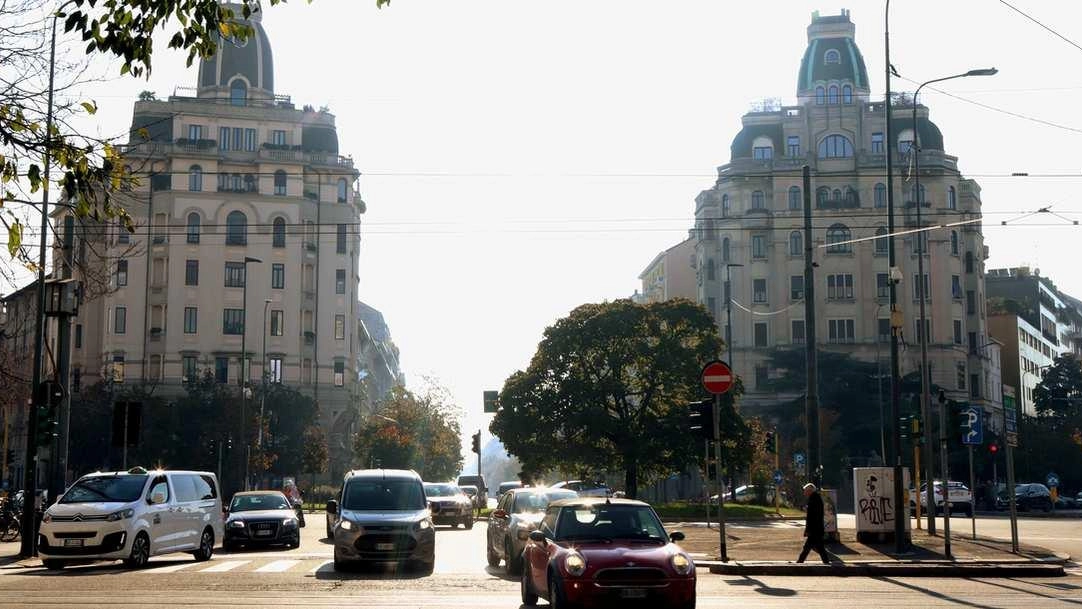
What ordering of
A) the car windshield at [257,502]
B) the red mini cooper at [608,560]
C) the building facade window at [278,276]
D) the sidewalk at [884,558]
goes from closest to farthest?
the red mini cooper at [608,560]
the sidewalk at [884,558]
the car windshield at [257,502]
the building facade window at [278,276]

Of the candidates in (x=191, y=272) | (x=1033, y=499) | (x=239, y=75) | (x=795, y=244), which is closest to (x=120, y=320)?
(x=191, y=272)

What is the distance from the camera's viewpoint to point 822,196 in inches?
4126

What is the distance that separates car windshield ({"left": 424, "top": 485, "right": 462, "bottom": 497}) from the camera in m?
43.9

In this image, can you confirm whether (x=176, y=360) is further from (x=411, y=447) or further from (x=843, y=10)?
(x=843, y=10)

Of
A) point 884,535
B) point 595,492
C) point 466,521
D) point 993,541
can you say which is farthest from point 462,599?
point 595,492

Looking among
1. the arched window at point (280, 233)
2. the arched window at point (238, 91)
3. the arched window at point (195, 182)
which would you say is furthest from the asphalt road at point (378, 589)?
the arched window at point (238, 91)

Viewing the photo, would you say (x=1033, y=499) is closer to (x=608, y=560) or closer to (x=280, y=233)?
(x=608, y=560)

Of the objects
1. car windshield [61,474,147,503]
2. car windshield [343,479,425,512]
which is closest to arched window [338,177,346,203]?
car windshield [343,479,425,512]

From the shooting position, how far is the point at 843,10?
10881cm

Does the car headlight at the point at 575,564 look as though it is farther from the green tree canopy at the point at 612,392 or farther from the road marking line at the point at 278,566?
the green tree canopy at the point at 612,392

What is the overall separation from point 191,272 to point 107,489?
7511cm

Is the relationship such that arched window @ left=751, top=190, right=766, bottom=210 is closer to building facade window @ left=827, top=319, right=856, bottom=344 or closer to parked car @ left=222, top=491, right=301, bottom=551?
building facade window @ left=827, top=319, right=856, bottom=344

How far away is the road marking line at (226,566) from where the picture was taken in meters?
21.9

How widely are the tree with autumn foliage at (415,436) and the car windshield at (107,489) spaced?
192ft
